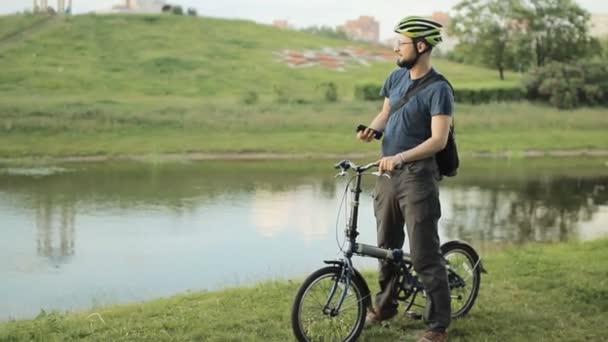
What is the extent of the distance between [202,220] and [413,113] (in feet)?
29.0

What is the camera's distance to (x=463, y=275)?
6.30 meters

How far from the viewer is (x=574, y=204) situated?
643 inches

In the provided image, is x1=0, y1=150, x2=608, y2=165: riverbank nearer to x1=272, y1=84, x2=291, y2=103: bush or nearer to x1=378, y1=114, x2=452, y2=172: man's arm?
x1=272, y1=84, x2=291, y2=103: bush

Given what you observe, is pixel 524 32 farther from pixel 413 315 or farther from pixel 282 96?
pixel 413 315

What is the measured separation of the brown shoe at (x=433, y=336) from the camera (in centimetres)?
549

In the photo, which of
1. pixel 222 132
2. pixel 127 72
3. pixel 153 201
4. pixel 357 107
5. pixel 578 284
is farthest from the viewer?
pixel 127 72

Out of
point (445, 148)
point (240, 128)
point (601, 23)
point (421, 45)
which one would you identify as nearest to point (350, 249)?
point (445, 148)

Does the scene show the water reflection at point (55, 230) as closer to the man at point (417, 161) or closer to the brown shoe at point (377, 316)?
the brown shoe at point (377, 316)

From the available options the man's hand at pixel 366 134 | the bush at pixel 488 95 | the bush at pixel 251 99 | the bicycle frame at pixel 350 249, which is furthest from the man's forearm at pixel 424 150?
the bush at pixel 488 95

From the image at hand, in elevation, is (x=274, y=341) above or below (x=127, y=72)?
below

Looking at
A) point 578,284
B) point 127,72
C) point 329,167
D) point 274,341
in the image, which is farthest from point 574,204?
point 127,72

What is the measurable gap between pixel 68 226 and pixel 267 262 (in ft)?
13.8

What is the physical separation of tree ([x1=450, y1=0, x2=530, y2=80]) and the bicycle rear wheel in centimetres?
3615

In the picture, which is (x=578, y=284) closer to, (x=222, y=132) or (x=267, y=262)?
(x=267, y=262)
